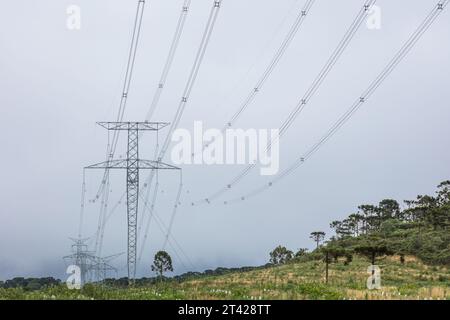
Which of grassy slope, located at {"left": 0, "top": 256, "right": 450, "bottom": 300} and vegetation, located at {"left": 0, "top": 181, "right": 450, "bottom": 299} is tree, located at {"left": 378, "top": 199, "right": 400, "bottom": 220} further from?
grassy slope, located at {"left": 0, "top": 256, "right": 450, "bottom": 300}

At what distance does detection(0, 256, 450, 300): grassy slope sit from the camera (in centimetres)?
3044

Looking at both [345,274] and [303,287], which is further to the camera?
[345,274]

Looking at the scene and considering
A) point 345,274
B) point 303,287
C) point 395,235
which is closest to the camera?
point 303,287

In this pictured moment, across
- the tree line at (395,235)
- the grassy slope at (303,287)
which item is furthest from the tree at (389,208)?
the grassy slope at (303,287)

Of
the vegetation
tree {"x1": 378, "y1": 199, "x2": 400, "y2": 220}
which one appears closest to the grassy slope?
the vegetation

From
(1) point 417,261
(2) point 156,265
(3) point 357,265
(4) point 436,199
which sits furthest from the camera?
(4) point 436,199

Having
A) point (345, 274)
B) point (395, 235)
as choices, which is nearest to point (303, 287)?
point (345, 274)

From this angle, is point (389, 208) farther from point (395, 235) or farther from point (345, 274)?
point (345, 274)

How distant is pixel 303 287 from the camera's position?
116ft

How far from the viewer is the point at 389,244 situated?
296 ft

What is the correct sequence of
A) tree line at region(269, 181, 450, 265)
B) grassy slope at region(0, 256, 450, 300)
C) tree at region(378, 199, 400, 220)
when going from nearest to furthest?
grassy slope at region(0, 256, 450, 300) → tree line at region(269, 181, 450, 265) → tree at region(378, 199, 400, 220)
